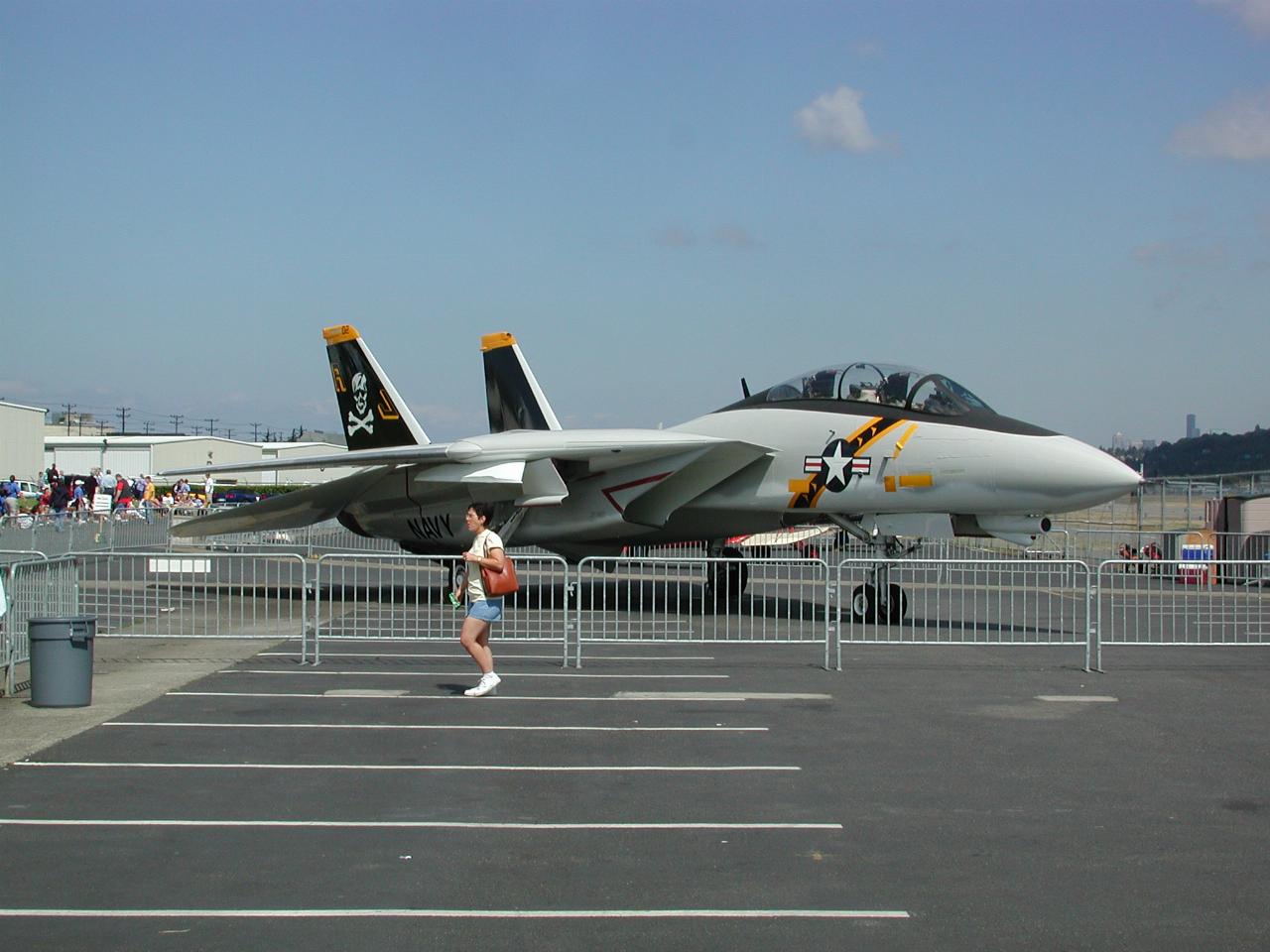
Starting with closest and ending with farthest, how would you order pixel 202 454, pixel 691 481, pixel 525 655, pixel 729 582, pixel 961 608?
1. pixel 525 655
2. pixel 961 608
3. pixel 691 481
4. pixel 729 582
5. pixel 202 454

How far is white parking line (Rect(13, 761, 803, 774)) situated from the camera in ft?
24.5

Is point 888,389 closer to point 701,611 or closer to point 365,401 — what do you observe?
point 701,611

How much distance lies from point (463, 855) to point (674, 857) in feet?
3.08

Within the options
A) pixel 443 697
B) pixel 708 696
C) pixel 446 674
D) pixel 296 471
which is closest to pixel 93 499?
pixel 446 674

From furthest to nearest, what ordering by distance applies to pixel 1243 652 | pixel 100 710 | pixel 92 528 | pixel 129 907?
pixel 92 528 → pixel 1243 652 → pixel 100 710 → pixel 129 907

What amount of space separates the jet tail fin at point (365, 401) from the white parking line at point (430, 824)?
15.1m

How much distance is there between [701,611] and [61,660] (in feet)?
22.7

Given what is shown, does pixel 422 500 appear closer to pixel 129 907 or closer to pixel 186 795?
pixel 186 795

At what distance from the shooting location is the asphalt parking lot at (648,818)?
4.79 meters

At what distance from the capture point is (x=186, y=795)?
6.75 meters

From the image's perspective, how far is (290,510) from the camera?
66.4 ft

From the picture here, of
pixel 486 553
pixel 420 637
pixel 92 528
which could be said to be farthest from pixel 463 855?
pixel 92 528

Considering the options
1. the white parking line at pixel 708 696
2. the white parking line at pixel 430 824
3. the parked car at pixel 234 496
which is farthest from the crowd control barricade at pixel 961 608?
the parked car at pixel 234 496

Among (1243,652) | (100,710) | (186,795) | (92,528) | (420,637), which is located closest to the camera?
(186,795)
